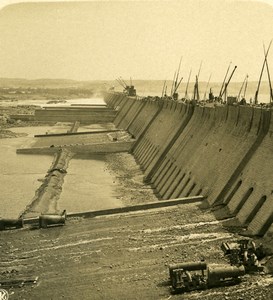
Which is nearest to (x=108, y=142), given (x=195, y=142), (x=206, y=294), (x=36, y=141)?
(x=36, y=141)

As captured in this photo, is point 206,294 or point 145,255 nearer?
point 206,294

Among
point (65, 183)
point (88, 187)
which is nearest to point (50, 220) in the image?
point (88, 187)

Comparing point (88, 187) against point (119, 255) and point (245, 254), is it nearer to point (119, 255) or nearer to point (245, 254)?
point (119, 255)

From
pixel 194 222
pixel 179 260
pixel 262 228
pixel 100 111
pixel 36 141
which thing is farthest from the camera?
pixel 100 111

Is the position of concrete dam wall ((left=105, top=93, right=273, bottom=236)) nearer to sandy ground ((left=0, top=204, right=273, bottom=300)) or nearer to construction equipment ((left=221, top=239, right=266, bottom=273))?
sandy ground ((left=0, top=204, right=273, bottom=300))

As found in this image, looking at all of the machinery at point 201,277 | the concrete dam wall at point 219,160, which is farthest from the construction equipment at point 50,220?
the machinery at point 201,277

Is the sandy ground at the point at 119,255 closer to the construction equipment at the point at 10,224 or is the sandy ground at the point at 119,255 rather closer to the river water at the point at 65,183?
the construction equipment at the point at 10,224

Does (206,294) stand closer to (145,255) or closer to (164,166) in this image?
(145,255)
